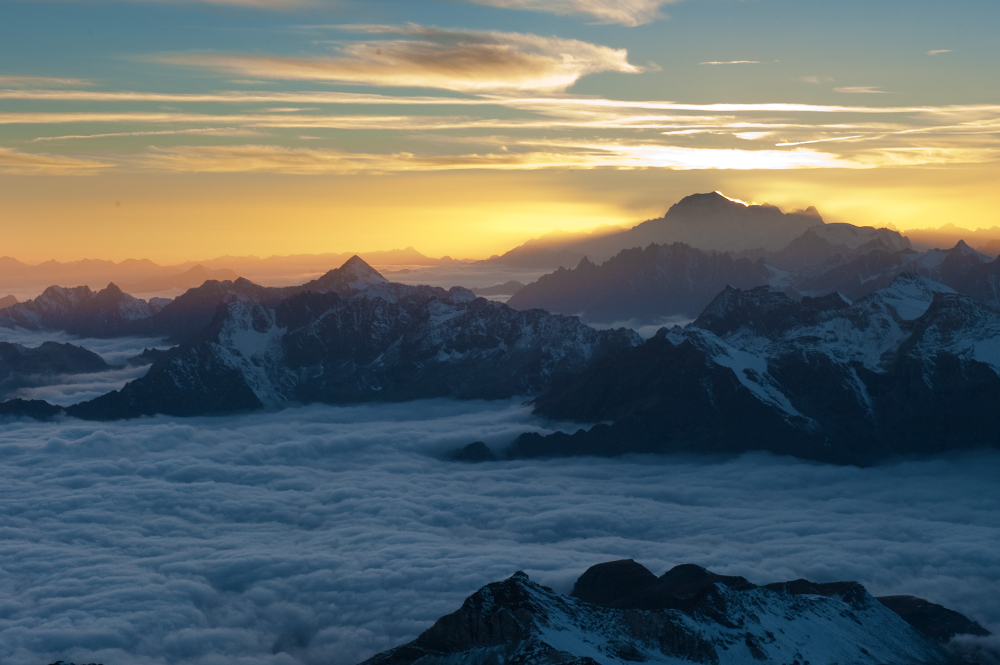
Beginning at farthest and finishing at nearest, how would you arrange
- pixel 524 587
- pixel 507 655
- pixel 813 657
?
1. pixel 813 657
2. pixel 524 587
3. pixel 507 655

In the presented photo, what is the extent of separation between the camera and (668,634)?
187000 mm

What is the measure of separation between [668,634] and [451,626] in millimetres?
41155

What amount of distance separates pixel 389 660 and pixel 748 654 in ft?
225

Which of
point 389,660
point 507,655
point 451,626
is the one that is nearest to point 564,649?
point 507,655

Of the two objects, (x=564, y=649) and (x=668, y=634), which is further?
(x=668, y=634)

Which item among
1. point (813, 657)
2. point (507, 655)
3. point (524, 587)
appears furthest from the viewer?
point (813, 657)

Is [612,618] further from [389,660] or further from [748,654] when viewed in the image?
[389,660]

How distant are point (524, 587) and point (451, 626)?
15.1 metres

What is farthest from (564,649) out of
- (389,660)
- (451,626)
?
(389,660)

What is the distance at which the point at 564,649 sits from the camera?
17238cm

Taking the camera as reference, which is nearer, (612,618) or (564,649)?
(564,649)

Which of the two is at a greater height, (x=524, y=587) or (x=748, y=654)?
(x=524, y=587)

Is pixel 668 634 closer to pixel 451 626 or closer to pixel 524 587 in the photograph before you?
pixel 524 587

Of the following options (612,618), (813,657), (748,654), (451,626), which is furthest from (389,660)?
(813,657)
